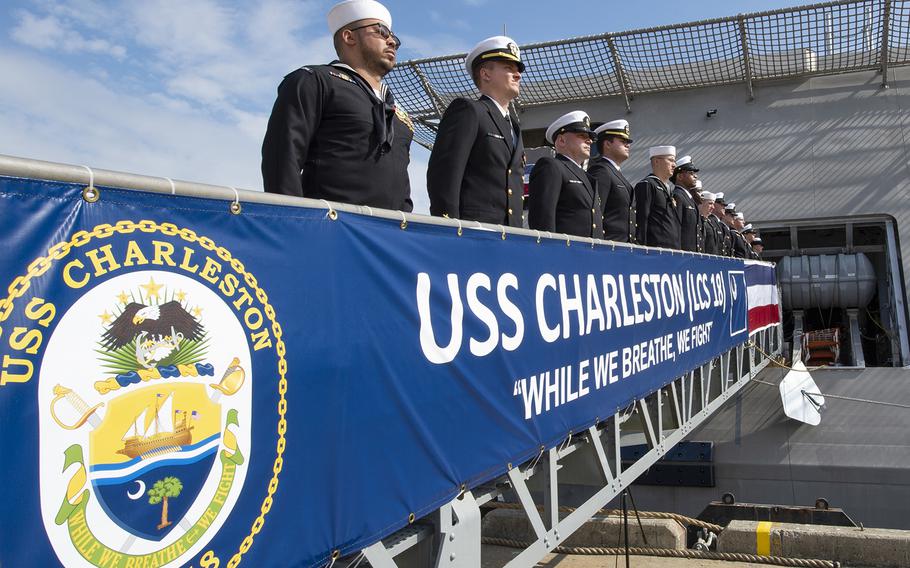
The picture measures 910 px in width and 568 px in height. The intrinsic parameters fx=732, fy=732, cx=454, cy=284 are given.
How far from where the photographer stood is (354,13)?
2.58 m

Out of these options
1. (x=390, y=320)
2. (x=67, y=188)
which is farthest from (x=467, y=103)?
(x=67, y=188)

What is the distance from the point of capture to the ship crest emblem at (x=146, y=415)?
1053 millimetres

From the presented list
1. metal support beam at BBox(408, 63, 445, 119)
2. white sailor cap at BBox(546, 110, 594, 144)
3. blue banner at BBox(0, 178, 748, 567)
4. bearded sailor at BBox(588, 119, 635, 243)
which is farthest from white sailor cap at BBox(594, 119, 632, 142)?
metal support beam at BBox(408, 63, 445, 119)

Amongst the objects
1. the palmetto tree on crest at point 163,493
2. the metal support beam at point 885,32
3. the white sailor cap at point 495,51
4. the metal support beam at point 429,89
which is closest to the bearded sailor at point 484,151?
the white sailor cap at point 495,51

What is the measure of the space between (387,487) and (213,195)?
33.2 inches

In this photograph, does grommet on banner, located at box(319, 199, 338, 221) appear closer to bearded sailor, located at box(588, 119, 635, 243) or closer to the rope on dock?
bearded sailor, located at box(588, 119, 635, 243)

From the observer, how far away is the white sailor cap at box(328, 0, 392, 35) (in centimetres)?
258

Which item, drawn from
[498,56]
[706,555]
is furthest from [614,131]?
[706,555]

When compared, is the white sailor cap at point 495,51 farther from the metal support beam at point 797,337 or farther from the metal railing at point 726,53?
the metal railing at point 726,53

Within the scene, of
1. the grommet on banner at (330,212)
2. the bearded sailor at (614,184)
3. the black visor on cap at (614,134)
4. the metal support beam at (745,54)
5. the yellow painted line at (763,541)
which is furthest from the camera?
the metal support beam at (745,54)

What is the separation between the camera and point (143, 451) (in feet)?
3.79

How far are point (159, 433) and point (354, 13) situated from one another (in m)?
1.85

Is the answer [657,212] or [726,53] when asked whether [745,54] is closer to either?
[726,53]

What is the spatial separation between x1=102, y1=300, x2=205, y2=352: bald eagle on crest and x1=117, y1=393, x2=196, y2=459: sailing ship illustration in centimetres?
9
